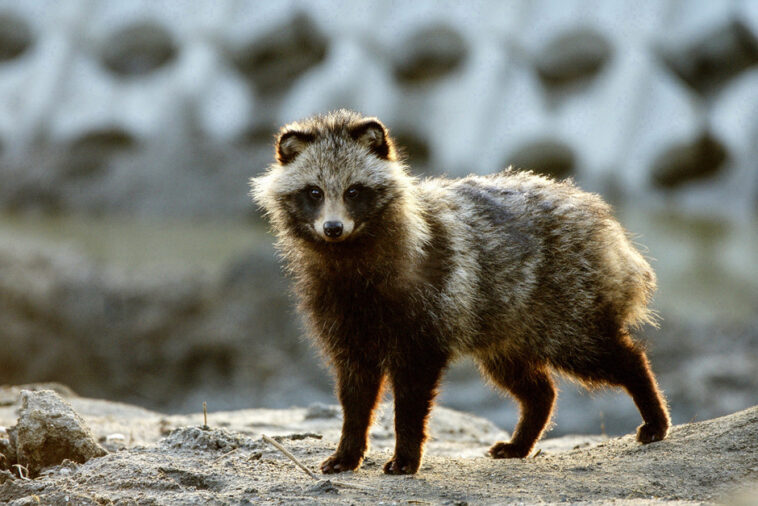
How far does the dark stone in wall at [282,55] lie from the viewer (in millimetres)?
15188

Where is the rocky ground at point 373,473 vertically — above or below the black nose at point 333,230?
below

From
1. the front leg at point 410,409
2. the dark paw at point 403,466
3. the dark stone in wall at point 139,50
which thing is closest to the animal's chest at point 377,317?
the front leg at point 410,409

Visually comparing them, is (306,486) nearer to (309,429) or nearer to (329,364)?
(329,364)

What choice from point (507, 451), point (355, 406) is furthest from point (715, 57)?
point (355, 406)

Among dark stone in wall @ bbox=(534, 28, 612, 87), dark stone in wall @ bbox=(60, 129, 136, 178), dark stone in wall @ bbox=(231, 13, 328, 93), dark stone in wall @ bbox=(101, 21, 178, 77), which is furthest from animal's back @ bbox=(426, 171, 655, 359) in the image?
dark stone in wall @ bbox=(101, 21, 178, 77)

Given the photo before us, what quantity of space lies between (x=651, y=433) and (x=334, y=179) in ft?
8.47

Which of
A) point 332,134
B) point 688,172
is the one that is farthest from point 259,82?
point 332,134

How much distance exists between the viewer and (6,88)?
1589cm

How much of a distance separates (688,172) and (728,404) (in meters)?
5.48

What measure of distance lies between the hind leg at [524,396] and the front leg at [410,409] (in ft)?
3.02

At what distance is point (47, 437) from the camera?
17.7ft

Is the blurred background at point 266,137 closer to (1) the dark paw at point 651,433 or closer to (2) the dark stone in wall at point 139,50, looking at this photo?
(2) the dark stone in wall at point 139,50

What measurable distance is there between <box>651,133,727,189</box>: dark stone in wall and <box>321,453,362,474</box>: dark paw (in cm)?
1019

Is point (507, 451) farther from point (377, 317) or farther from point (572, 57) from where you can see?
point (572, 57)
